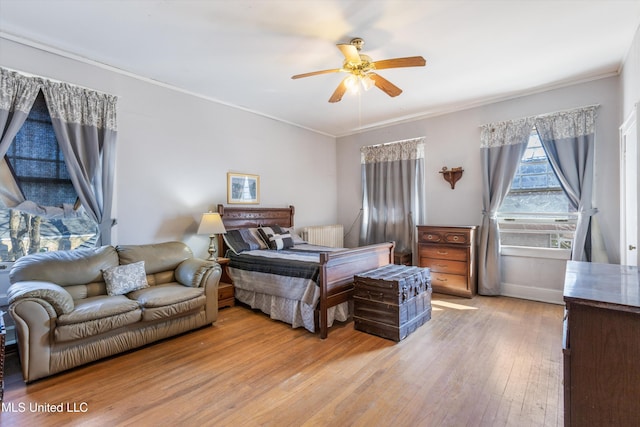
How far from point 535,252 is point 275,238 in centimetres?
361

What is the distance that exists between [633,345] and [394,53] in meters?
2.85

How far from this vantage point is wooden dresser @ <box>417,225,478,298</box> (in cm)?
417

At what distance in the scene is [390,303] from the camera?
2887 mm

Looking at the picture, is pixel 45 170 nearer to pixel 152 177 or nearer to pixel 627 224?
pixel 152 177

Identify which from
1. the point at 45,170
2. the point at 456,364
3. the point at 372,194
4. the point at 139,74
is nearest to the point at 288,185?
the point at 372,194

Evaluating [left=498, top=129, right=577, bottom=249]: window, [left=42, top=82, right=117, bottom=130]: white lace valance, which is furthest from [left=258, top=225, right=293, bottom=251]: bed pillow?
[left=498, top=129, right=577, bottom=249]: window

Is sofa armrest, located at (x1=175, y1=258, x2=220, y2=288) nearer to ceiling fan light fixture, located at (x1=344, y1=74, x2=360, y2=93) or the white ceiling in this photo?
the white ceiling

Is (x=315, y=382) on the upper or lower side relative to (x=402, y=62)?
lower

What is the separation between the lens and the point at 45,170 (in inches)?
116

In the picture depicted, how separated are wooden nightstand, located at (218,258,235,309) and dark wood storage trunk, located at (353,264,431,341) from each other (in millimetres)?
1673

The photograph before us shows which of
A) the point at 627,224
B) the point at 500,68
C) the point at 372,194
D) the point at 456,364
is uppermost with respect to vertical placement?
the point at 500,68

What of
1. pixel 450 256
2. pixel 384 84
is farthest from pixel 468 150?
pixel 384 84

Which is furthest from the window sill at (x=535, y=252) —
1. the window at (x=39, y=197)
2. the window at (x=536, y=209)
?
the window at (x=39, y=197)

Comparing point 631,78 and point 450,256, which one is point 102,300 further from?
point 631,78
